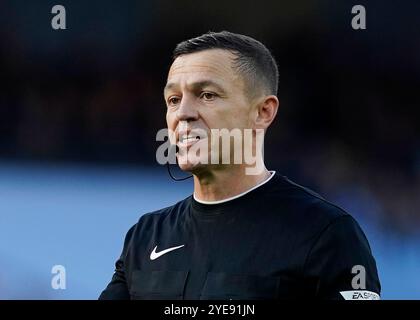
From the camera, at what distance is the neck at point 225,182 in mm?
2232

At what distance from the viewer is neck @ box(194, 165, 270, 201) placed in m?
Result: 2.23

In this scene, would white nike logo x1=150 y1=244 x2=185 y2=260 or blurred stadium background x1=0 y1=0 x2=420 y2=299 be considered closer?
white nike logo x1=150 y1=244 x2=185 y2=260

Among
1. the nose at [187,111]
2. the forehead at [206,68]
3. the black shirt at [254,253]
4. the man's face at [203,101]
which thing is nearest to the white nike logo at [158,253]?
the black shirt at [254,253]

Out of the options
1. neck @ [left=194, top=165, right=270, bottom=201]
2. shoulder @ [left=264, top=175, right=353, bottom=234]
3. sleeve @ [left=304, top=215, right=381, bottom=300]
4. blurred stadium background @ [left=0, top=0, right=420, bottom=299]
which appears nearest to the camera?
sleeve @ [left=304, top=215, right=381, bottom=300]

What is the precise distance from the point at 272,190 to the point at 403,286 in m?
2.06

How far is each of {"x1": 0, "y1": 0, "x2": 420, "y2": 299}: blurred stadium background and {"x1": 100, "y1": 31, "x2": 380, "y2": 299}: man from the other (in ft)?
6.23

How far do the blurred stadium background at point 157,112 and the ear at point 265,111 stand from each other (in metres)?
1.96

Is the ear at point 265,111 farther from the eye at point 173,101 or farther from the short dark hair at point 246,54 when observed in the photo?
the eye at point 173,101

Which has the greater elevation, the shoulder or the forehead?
the forehead

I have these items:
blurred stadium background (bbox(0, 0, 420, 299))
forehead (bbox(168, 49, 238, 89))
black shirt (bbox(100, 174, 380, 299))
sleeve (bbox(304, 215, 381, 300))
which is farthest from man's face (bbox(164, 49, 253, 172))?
blurred stadium background (bbox(0, 0, 420, 299))

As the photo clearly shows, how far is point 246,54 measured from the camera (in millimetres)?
2283

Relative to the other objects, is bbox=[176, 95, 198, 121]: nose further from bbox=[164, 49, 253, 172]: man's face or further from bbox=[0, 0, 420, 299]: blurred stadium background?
bbox=[0, 0, 420, 299]: blurred stadium background

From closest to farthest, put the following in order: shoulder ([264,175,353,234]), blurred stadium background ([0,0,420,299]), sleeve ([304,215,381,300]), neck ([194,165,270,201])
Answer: sleeve ([304,215,381,300]) < shoulder ([264,175,353,234]) < neck ([194,165,270,201]) < blurred stadium background ([0,0,420,299])
